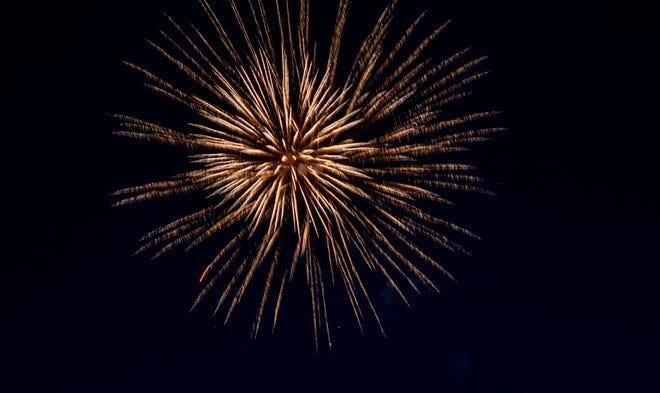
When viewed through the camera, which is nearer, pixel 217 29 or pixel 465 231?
pixel 465 231

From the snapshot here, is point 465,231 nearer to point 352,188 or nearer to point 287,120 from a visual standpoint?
point 352,188

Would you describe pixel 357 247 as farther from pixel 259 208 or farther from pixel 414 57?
pixel 414 57

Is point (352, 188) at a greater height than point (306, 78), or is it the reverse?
point (306, 78)

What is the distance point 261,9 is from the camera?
19938 millimetres

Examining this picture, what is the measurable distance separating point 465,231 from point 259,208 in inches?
262

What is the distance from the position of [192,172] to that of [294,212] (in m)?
3.59

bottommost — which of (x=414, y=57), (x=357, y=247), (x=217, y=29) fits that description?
(x=357, y=247)

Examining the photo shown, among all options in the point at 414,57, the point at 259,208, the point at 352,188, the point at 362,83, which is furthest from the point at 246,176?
the point at 414,57

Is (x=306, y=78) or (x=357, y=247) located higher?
(x=306, y=78)

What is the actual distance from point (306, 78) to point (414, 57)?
355cm

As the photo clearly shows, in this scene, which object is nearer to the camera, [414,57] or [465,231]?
[465,231]

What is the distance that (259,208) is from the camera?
70.1 feet

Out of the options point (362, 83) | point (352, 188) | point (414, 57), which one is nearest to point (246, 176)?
point (352, 188)

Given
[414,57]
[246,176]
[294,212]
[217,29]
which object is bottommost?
[294,212]
